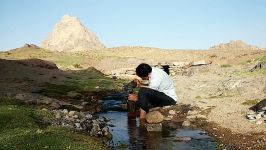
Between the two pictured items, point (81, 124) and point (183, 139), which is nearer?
point (183, 139)

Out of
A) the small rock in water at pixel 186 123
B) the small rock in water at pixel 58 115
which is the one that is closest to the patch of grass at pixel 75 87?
the small rock in water at pixel 58 115

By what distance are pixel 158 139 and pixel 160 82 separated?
10.5ft

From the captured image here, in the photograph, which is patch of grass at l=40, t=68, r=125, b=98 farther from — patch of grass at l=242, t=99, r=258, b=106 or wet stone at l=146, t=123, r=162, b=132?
wet stone at l=146, t=123, r=162, b=132

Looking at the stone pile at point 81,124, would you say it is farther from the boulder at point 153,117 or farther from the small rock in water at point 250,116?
the small rock in water at point 250,116

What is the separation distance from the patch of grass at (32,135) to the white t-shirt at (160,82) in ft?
13.3

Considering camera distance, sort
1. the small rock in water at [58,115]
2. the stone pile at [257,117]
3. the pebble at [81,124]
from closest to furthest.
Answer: the pebble at [81,124], the stone pile at [257,117], the small rock in water at [58,115]

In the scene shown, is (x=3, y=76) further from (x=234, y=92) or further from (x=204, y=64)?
(x=204, y=64)

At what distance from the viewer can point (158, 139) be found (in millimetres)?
21469

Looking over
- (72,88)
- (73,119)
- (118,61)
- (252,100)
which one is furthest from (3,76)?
(118,61)

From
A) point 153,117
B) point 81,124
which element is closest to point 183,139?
point 153,117

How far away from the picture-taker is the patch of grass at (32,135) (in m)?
17.1

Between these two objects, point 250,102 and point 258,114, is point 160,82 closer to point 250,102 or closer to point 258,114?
point 258,114

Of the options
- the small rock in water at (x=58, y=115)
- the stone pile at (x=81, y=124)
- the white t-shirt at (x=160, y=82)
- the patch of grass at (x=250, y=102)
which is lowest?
the stone pile at (x=81, y=124)

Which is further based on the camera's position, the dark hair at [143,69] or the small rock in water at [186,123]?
the small rock in water at [186,123]
